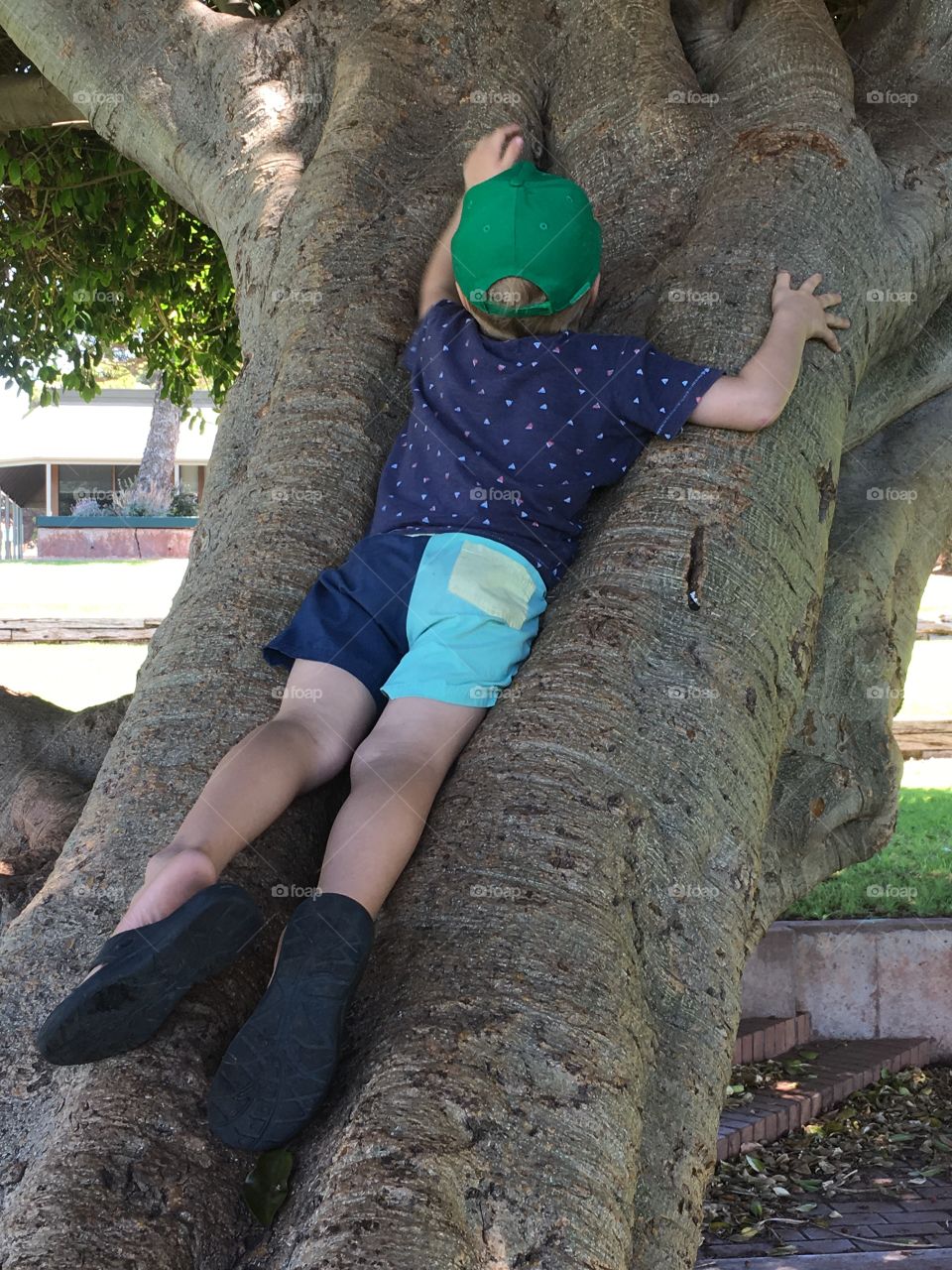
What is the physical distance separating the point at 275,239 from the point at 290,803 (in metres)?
1.96

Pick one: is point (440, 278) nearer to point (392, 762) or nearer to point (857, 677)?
point (392, 762)

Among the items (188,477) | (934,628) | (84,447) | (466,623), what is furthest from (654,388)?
(188,477)

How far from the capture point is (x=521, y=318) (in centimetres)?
280

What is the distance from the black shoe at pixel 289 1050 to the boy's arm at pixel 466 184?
1.83m

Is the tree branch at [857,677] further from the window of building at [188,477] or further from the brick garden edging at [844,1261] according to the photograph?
the window of building at [188,477]

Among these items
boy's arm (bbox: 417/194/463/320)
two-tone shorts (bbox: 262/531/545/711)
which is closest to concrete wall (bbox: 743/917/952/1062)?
boy's arm (bbox: 417/194/463/320)

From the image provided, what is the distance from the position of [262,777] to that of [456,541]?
688mm

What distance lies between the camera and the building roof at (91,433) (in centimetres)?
3189

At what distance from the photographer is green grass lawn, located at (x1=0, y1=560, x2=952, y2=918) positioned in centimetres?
734

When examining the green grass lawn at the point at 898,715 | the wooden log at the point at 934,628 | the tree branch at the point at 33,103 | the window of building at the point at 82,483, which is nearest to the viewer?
the tree branch at the point at 33,103

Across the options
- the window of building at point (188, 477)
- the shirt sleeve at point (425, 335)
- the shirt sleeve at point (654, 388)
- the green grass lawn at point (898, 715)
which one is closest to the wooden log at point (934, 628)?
the green grass lawn at point (898, 715)

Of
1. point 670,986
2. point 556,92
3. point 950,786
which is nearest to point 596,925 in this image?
point 670,986

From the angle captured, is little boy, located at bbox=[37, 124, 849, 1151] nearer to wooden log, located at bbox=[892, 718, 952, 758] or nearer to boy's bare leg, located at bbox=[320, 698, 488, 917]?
boy's bare leg, located at bbox=[320, 698, 488, 917]

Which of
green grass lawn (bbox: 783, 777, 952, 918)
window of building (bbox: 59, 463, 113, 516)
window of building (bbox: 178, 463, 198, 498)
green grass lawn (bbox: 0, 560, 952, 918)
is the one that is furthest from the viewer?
window of building (bbox: 178, 463, 198, 498)
